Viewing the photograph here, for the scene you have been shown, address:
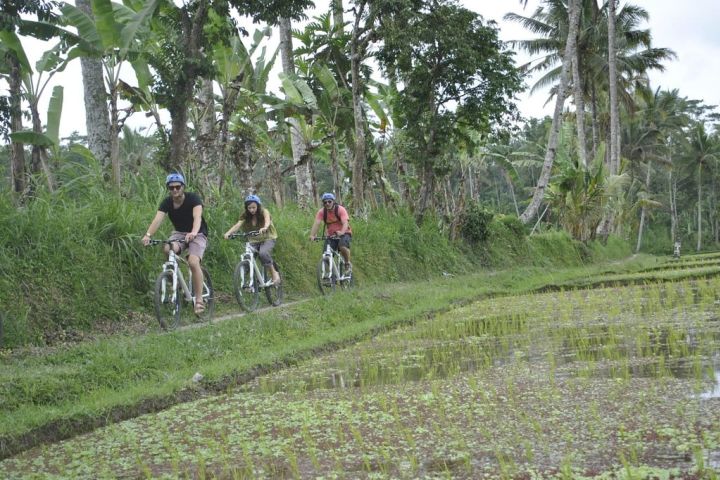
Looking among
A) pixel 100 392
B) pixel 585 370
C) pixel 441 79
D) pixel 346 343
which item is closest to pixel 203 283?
pixel 346 343

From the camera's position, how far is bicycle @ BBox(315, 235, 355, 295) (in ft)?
40.1

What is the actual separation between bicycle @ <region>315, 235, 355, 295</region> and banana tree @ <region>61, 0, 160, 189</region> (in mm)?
3353

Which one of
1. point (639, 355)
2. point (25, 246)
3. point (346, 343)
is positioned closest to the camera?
point (639, 355)

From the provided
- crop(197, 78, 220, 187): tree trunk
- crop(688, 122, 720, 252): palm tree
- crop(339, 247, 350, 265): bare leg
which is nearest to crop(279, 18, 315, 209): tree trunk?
crop(197, 78, 220, 187): tree trunk

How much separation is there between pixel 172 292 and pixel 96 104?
5392mm

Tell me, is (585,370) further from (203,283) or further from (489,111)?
(489,111)

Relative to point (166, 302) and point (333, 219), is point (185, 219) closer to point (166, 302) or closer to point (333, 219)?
point (166, 302)

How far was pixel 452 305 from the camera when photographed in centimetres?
1234

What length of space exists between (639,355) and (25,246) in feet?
20.2

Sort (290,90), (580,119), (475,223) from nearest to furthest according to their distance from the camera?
1. (290,90)
2. (475,223)
3. (580,119)

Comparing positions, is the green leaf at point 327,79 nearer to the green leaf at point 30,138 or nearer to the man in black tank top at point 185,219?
the green leaf at point 30,138

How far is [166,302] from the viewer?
8508 millimetres

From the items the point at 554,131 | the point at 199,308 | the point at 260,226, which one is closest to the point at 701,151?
the point at 554,131

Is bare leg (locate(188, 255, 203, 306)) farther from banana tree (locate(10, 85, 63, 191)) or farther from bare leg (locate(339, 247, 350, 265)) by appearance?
bare leg (locate(339, 247, 350, 265))
